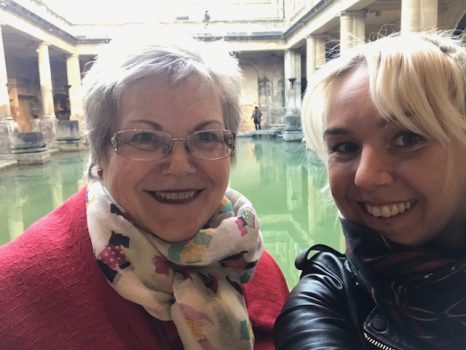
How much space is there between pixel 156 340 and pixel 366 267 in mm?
608

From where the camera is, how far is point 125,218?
1236mm

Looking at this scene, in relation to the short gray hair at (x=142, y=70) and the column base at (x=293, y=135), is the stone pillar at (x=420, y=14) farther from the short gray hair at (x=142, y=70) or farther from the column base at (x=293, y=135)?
the column base at (x=293, y=135)

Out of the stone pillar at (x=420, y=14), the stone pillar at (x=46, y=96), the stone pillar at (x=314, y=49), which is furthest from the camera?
the stone pillar at (x=314, y=49)

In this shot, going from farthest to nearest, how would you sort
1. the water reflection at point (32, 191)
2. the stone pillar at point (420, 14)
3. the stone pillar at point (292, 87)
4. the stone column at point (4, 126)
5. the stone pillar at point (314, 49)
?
1. the stone pillar at point (292, 87)
2. the stone pillar at point (314, 49)
3. the stone column at point (4, 126)
4. the stone pillar at point (420, 14)
5. the water reflection at point (32, 191)

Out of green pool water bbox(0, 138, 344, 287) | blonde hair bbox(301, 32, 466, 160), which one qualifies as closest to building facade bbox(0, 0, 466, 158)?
green pool water bbox(0, 138, 344, 287)

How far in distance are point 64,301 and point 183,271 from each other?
12.8 inches

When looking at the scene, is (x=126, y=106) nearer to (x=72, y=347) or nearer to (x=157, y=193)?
(x=157, y=193)

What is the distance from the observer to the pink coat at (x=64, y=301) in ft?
3.52

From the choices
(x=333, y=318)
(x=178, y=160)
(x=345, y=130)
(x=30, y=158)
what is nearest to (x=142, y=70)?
(x=178, y=160)

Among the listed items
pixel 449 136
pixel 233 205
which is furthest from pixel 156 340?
pixel 449 136

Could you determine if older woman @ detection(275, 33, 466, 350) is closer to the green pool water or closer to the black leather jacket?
the black leather jacket

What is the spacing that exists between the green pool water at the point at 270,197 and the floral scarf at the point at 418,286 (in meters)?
1.14

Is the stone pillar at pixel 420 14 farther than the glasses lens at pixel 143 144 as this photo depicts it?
Yes

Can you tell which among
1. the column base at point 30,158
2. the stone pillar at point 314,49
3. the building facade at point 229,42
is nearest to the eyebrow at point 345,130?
the building facade at point 229,42
